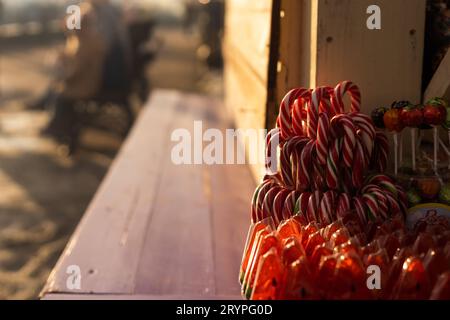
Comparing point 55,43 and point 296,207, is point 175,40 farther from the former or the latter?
point 296,207

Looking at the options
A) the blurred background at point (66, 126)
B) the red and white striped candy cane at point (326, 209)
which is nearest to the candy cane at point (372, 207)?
the red and white striped candy cane at point (326, 209)

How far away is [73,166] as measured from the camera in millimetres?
7062

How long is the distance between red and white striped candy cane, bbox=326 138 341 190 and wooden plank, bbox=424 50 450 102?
0.55 meters

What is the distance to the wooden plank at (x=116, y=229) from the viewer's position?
2641mm

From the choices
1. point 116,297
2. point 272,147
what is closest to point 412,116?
point 272,147

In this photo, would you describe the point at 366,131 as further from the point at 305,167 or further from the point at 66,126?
the point at 66,126

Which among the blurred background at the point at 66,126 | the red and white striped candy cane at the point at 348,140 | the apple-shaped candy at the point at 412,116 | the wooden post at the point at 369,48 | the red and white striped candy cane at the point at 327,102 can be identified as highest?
the wooden post at the point at 369,48

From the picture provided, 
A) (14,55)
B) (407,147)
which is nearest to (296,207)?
(407,147)

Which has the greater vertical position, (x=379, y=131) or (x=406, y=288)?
(x=379, y=131)

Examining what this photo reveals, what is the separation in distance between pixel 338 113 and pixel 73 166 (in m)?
5.07

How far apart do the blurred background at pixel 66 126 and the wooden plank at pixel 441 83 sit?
2567mm

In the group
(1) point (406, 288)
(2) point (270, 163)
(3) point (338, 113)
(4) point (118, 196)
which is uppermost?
(3) point (338, 113)

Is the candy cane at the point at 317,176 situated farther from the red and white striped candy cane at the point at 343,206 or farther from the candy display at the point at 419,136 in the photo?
the candy display at the point at 419,136

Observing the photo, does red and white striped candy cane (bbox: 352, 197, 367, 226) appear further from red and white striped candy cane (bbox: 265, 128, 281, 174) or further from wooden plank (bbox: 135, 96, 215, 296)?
wooden plank (bbox: 135, 96, 215, 296)
